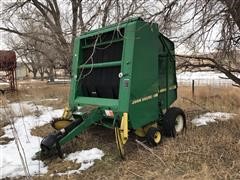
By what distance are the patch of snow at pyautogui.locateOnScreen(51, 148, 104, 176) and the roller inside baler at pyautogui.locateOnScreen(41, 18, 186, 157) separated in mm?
305

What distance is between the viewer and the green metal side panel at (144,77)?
449cm

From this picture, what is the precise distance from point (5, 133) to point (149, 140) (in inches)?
131

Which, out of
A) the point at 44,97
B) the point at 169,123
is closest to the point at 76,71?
the point at 169,123

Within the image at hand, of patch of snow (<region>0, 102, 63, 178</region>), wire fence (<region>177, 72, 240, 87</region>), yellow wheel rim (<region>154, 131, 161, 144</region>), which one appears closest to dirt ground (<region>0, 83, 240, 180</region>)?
yellow wheel rim (<region>154, 131, 161, 144</region>)

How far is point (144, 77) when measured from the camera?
4676mm

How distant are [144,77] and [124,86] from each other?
1.45ft

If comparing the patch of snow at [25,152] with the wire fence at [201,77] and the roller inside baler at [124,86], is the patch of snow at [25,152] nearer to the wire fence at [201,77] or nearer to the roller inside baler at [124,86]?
the roller inside baler at [124,86]

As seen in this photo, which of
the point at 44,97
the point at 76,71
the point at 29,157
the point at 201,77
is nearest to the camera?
the point at 29,157

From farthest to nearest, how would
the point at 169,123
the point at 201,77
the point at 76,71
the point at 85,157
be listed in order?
the point at 201,77, the point at 76,71, the point at 169,123, the point at 85,157

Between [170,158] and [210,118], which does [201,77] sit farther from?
[170,158]

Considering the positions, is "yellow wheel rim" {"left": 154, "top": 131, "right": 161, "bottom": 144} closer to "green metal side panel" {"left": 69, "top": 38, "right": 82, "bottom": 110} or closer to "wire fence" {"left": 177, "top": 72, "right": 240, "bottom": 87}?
"green metal side panel" {"left": 69, "top": 38, "right": 82, "bottom": 110}

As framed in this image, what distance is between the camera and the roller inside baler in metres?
4.43

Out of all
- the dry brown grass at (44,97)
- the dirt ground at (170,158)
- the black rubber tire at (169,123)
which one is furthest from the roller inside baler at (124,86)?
the dry brown grass at (44,97)

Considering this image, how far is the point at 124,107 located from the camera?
4.38 meters
